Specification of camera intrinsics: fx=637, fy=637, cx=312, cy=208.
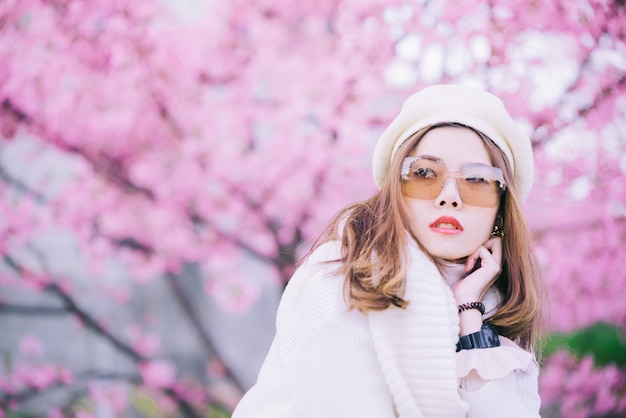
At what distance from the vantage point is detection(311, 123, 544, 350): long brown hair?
1.16 metres

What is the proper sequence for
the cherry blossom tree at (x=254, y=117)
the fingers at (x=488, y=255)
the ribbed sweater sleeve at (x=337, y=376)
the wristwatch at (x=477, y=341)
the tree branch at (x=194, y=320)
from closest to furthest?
the ribbed sweater sleeve at (x=337, y=376), the wristwatch at (x=477, y=341), the fingers at (x=488, y=255), the cherry blossom tree at (x=254, y=117), the tree branch at (x=194, y=320)

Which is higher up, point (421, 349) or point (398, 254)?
point (398, 254)

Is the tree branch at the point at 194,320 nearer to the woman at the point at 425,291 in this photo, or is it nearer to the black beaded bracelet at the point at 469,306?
the woman at the point at 425,291

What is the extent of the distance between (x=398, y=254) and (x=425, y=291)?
9 cm

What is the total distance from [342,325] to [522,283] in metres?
0.49

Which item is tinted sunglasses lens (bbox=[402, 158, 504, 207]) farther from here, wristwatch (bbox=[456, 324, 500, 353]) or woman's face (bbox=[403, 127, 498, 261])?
wristwatch (bbox=[456, 324, 500, 353])

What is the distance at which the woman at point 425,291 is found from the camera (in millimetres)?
1116

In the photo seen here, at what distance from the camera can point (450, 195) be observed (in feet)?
4.25

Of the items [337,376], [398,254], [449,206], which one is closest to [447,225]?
[449,206]

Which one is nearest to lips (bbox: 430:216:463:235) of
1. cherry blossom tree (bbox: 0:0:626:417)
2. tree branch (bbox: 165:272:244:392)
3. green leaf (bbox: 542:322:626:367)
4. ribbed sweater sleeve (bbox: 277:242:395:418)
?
ribbed sweater sleeve (bbox: 277:242:395:418)

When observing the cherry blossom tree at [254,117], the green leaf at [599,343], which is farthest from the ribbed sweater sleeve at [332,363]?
the green leaf at [599,343]

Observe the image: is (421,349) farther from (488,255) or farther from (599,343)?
(599,343)

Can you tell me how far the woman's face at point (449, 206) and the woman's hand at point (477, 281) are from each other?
33 mm

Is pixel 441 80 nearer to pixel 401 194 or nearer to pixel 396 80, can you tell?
pixel 396 80
